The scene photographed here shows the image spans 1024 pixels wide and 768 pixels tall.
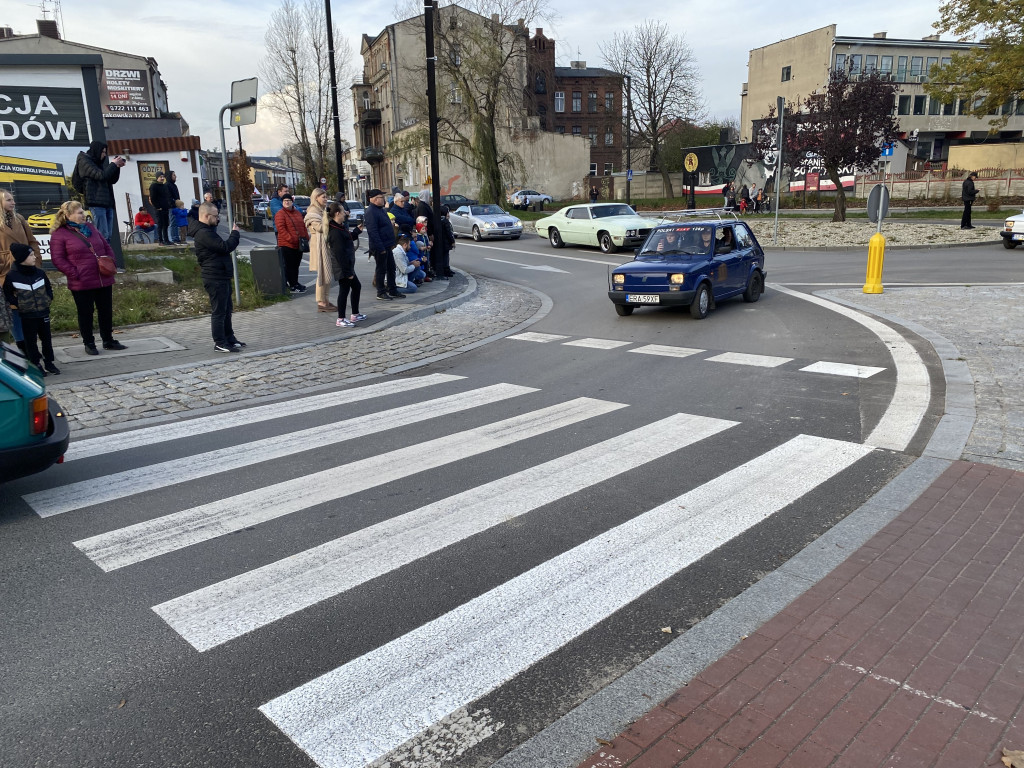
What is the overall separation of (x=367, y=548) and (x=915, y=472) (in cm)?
386

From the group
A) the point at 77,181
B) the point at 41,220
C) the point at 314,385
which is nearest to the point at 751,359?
the point at 314,385

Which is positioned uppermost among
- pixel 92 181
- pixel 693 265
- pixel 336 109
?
pixel 336 109

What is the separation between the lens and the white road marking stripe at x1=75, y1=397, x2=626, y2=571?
4.52 meters

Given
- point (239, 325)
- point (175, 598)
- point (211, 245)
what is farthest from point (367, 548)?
point (239, 325)

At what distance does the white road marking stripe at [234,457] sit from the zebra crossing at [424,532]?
0.02 metres

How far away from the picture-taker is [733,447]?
6055 mm

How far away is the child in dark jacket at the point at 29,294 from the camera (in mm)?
8375

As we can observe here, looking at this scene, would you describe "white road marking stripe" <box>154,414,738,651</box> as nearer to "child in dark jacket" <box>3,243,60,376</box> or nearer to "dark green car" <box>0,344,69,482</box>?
"dark green car" <box>0,344,69,482</box>

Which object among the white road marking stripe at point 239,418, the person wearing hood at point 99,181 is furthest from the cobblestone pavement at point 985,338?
the person wearing hood at point 99,181

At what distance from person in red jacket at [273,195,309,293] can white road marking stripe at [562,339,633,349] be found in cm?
644

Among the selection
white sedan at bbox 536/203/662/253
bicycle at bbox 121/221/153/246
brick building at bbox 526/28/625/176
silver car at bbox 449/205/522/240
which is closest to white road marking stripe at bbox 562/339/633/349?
white sedan at bbox 536/203/662/253

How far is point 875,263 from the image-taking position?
552 inches

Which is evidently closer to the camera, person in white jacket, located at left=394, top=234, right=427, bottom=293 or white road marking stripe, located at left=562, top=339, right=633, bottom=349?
white road marking stripe, located at left=562, top=339, right=633, bottom=349

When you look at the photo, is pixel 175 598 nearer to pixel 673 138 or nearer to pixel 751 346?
pixel 751 346
